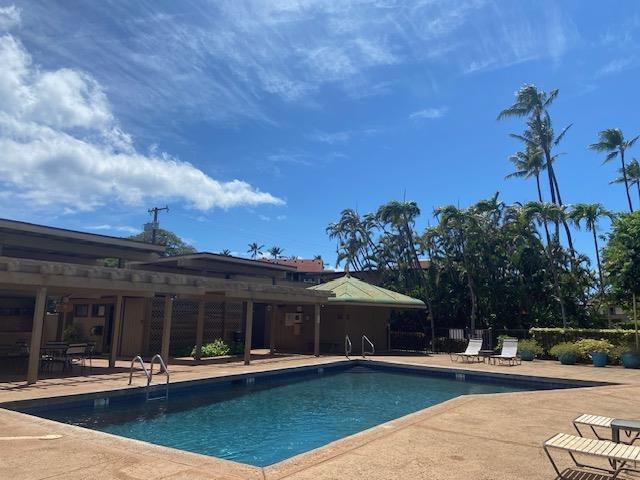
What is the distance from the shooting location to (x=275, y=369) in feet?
47.9

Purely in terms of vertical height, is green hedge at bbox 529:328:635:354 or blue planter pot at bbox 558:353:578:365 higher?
green hedge at bbox 529:328:635:354

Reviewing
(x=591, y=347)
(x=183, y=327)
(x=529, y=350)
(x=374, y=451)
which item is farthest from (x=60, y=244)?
(x=591, y=347)

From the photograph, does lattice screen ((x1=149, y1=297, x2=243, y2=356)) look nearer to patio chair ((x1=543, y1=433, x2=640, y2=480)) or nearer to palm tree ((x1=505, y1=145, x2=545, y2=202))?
patio chair ((x1=543, y1=433, x2=640, y2=480))

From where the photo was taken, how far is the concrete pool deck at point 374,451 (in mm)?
4809

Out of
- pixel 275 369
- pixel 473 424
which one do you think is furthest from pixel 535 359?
pixel 473 424

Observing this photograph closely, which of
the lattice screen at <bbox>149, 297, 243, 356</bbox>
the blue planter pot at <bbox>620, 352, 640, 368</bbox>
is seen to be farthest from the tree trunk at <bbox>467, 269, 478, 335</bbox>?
the lattice screen at <bbox>149, 297, 243, 356</bbox>

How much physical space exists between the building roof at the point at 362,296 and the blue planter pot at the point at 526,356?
16.5ft

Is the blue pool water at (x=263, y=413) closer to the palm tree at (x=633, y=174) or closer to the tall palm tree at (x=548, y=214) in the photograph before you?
the tall palm tree at (x=548, y=214)

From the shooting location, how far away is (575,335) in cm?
1931

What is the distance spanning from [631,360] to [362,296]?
1072 cm

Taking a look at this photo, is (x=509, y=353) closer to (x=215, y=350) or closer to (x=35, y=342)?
(x=215, y=350)

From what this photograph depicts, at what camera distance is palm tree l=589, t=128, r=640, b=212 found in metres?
32.7

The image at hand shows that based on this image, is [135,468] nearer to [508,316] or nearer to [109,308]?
[109,308]

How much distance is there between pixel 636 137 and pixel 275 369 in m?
31.3
